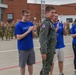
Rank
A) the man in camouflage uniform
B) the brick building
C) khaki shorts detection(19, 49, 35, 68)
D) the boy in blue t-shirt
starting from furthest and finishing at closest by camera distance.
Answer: the brick building
khaki shorts detection(19, 49, 35, 68)
the boy in blue t-shirt
the man in camouflage uniform

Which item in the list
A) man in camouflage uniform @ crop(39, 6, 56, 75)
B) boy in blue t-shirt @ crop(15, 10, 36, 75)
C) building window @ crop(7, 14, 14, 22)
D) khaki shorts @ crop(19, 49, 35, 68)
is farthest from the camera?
building window @ crop(7, 14, 14, 22)

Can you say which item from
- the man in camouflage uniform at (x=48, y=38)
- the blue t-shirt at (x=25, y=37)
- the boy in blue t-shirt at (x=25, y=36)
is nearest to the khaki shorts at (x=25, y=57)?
the boy in blue t-shirt at (x=25, y=36)

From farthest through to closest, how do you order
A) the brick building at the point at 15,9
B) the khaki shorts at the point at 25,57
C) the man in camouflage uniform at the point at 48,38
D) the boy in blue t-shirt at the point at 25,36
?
the brick building at the point at 15,9 → the khaki shorts at the point at 25,57 → the boy in blue t-shirt at the point at 25,36 → the man in camouflage uniform at the point at 48,38

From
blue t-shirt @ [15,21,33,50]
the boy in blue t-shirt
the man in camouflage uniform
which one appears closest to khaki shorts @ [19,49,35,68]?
the boy in blue t-shirt

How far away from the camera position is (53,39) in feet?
15.9

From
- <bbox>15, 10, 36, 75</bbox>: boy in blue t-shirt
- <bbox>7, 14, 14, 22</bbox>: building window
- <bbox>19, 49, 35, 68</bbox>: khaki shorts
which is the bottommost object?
<bbox>7, 14, 14, 22</bbox>: building window

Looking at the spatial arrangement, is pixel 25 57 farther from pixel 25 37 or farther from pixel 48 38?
pixel 48 38

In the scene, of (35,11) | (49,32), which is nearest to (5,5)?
(35,11)

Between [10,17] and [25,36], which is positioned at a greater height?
[25,36]

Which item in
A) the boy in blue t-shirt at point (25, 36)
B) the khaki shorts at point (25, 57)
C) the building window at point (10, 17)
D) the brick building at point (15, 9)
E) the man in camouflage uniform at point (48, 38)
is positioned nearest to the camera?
the man in camouflage uniform at point (48, 38)

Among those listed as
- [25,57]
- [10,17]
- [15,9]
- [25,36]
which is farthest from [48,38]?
[15,9]

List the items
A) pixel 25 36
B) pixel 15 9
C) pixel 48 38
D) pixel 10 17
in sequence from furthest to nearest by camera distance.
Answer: pixel 15 9 < pixel 10 17 < pixel 25 36 < pixel 48 38

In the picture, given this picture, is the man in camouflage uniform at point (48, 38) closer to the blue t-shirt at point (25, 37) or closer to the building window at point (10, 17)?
the blue t-shirt at point (25, 37)

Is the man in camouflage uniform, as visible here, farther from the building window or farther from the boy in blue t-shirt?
the building window
